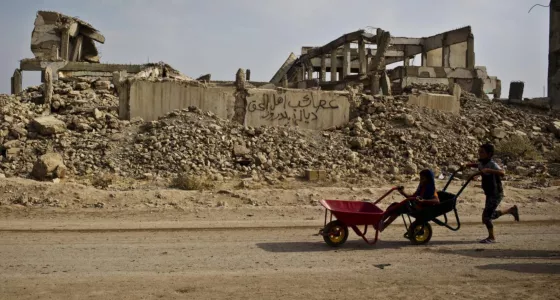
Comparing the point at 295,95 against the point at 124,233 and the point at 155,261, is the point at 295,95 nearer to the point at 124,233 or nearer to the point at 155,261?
the point at 124,233

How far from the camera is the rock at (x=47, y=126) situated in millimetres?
14688

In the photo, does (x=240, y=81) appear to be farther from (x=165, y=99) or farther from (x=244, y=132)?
(x=165, y=99)

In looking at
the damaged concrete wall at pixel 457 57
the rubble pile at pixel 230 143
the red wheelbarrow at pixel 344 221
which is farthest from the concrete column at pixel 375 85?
the damaged concrete wall at pixel 457 57

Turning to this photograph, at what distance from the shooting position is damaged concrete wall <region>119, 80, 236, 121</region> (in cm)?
1554

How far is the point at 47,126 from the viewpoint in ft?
48.2

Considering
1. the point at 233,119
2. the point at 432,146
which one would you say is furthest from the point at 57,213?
the point at 432,146

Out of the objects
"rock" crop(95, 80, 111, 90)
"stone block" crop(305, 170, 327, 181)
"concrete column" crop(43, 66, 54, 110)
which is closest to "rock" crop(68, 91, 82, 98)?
"concrete column" crop(43, 66, 54, 110)

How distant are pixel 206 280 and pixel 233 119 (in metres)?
10.9

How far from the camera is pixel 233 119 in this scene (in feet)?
52.4

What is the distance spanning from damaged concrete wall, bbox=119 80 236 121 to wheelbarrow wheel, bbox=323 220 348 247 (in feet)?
30.9

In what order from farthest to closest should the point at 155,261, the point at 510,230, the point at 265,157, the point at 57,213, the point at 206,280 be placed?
the point at 265,157 < the point at 57,213 < the point at 510,230 < the point at 155,261 < the point at 206,280

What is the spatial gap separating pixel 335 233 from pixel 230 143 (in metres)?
8.04

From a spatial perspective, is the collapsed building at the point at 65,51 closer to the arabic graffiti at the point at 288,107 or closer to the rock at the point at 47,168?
the arabic graffiti at the point at 288,107

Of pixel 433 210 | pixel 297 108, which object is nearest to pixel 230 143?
pixel 297 108
